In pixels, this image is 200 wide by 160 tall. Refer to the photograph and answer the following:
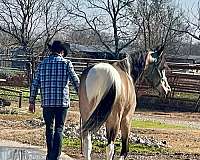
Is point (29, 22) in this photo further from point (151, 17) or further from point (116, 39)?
point (151, 17)

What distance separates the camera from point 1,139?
12414 mm

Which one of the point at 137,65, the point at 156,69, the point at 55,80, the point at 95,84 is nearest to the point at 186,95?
the point at 156,69

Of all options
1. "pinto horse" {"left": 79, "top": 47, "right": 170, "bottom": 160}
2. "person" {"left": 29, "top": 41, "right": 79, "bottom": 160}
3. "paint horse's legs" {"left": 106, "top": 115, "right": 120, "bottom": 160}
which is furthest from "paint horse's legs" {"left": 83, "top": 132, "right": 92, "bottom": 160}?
"person" {"left": 29, "top": 41, "right": 79, "bottom": 160}

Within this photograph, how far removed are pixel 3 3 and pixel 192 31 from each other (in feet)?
57.8

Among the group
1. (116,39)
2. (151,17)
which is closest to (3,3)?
(116,39)

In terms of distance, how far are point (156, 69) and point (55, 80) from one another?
221 cm

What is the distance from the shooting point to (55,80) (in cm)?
822

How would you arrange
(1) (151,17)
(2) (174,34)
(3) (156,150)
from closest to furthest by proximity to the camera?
(3) (156,150) → (1) (151,17) → (2) (174,34)

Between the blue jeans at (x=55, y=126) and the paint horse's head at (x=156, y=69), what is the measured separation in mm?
1996

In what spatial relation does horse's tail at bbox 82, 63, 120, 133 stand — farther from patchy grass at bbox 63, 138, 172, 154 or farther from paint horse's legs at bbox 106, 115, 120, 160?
patchy grass at bbox 63, 138, 172, 154

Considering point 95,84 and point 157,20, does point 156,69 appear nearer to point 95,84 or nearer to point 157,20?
point 95,84

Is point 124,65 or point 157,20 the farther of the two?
point 157,20

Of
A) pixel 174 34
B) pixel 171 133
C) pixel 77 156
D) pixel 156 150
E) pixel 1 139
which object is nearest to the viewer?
pixel 77 156

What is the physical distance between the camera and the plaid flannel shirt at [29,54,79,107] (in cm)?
820
